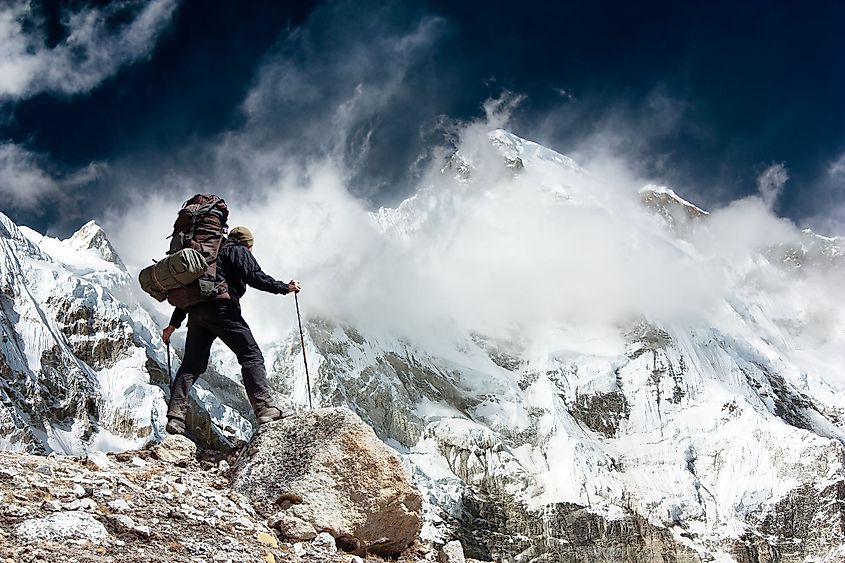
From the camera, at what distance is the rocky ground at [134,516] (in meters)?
5.25

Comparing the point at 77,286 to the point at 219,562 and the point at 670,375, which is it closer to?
the point at 219,562

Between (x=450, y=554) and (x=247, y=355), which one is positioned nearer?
(x=450, y=554)

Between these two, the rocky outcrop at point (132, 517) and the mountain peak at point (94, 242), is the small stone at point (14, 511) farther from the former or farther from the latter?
the mountain peak at point (94, 242)

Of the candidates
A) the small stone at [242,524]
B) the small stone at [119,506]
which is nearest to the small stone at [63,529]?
the small stone at [119,506]

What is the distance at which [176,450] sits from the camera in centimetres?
866

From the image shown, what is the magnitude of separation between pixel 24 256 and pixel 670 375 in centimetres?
15620

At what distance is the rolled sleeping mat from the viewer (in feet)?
27.8

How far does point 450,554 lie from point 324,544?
1722 millimetres

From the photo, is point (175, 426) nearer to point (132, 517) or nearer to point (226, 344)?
point (226, 344)

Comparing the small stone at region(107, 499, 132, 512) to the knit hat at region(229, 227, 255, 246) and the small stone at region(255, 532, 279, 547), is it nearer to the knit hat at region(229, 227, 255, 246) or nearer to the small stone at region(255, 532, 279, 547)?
the small stone at region(255, 532, 279, 547)

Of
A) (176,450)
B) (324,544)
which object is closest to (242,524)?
(324,544)

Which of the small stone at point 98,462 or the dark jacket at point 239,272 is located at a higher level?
the dark jacket at point 239,272

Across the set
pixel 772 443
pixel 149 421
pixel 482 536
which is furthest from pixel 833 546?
pixel 149 421

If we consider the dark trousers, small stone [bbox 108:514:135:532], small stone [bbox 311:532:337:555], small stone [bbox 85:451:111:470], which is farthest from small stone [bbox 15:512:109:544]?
the dark trousers
